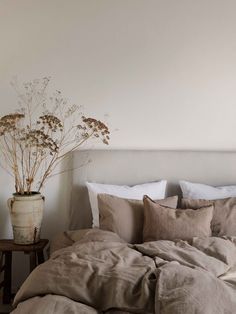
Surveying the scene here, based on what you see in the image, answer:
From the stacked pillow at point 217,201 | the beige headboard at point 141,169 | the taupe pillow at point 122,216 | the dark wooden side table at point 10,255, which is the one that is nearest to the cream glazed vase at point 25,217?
the dark wooden side table at point 10,255

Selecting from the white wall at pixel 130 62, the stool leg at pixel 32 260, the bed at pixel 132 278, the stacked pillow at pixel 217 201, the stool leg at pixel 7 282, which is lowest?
the stool leg at pixel 7 282

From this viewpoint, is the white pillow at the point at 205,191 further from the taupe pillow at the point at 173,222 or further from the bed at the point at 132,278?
the bed at the point at 132,278

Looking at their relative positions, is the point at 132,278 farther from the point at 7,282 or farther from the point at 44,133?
the point at 44,133

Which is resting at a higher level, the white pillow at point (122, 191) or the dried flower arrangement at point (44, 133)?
the dried flower arrangement at point (44, 133)

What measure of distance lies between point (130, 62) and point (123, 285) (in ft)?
6.52

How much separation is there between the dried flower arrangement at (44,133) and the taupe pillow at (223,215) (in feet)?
3.04

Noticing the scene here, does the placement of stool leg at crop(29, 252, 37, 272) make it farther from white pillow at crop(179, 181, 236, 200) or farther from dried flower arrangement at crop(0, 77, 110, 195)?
white pillow at crop(179, 181, 236, 200)

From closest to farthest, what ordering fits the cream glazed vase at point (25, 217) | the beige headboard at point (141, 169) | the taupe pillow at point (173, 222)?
the taupe pillow at point (173, 222) < the cream glazed vase at point (25, 217) < the beige headboard at point (141, 169)

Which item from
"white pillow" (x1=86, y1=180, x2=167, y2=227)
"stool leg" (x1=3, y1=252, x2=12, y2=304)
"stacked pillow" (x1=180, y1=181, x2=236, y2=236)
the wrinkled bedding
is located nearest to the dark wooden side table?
"stool leg" (x1=3, y1=252, x2=12, y2=304)

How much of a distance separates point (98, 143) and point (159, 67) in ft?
2.63

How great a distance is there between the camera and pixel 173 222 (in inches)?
98.5

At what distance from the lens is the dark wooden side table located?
2.68 m

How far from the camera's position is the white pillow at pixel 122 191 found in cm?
286

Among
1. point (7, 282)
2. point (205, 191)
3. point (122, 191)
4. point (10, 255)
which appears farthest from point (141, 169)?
point (7, 282)
